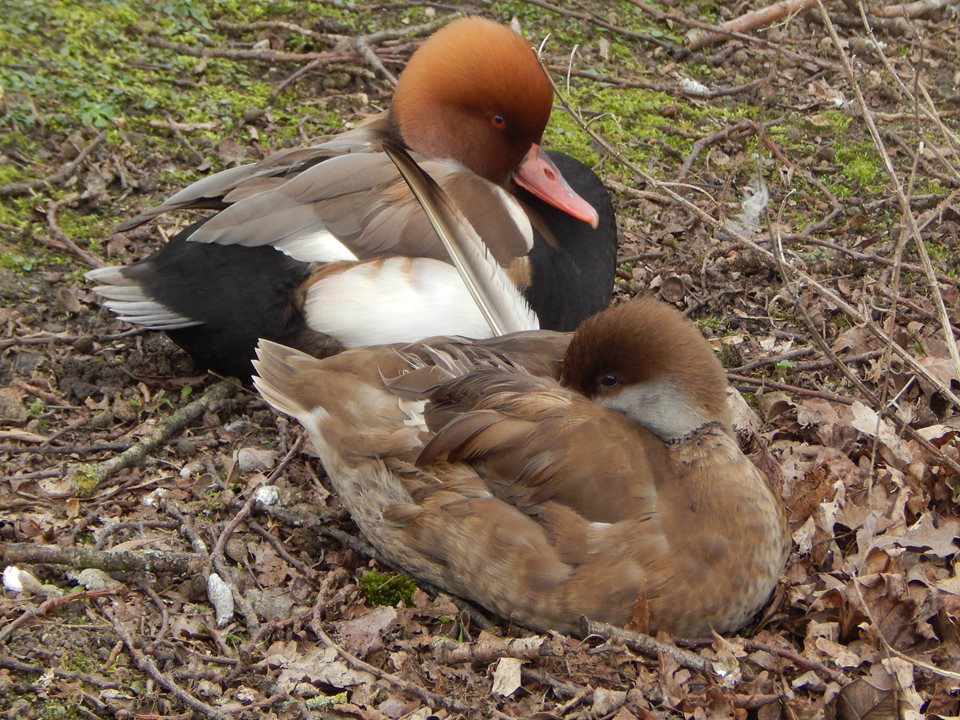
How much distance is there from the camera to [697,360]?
340 cm

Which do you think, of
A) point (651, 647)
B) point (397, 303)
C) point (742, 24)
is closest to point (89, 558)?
point (397, 303)

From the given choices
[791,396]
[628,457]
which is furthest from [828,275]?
[628,457]

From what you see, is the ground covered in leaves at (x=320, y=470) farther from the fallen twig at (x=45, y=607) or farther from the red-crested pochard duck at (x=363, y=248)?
the red-crested pochard duck at (x=363, y=248)

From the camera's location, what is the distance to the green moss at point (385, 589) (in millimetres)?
3594

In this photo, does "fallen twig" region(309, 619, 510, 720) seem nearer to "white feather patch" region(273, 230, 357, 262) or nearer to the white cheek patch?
the white cheek patch

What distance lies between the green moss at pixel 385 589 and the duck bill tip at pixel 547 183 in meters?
1.90

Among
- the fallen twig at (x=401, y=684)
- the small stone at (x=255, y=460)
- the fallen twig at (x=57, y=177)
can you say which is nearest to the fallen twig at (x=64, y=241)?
the fallen twig at (x=57, y=177)

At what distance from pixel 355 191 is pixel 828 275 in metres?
2.23

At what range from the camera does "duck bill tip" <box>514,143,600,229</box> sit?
16.0ft

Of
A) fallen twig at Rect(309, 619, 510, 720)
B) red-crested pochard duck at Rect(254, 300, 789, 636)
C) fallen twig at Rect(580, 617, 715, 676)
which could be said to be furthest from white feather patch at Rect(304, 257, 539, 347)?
fallen twig at Rect(580, 617, 715, 676)

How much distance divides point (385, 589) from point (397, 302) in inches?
47.8

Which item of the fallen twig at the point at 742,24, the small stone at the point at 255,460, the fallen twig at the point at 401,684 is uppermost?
the fallen twig at the point at 742,24

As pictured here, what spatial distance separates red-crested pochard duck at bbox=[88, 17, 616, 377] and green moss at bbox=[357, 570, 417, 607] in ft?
3.53

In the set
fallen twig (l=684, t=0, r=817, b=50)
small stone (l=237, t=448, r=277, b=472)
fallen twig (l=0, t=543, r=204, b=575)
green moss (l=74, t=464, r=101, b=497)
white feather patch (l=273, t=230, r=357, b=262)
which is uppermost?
white feather patch (l=273, t=230, r=357, b=262)
